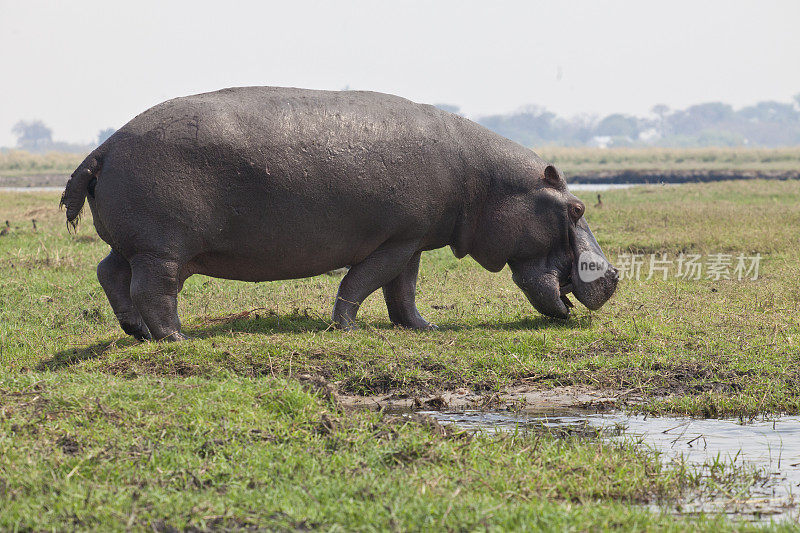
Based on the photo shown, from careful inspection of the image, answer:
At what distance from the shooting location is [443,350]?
8.09 metres

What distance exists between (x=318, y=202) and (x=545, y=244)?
2310mm

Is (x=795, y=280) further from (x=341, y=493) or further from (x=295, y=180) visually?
(x=341, y=493)

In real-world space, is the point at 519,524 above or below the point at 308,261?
below

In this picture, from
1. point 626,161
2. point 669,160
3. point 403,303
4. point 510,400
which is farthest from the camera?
point 626,161

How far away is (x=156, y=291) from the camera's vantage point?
305 inches

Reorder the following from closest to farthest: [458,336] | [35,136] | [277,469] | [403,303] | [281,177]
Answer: [277,469]
[281,177]
[458,336]
[403,303]
[35,136]

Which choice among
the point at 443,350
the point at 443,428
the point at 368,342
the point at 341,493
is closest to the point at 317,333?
the point at 368,342

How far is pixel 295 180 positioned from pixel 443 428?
2.97 m

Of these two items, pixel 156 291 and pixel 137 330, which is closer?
pixel 156 291

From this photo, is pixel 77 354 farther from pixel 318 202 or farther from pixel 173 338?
pixel 318 202

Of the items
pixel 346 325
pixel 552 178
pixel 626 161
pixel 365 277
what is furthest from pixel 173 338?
pixel 626 161

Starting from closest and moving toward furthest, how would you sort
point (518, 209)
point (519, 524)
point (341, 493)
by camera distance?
point (519, 524), point (341, 493), point (518, 209)

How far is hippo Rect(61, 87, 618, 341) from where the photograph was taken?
7680 mm

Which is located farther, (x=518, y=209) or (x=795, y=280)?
(x=795, y=280)
